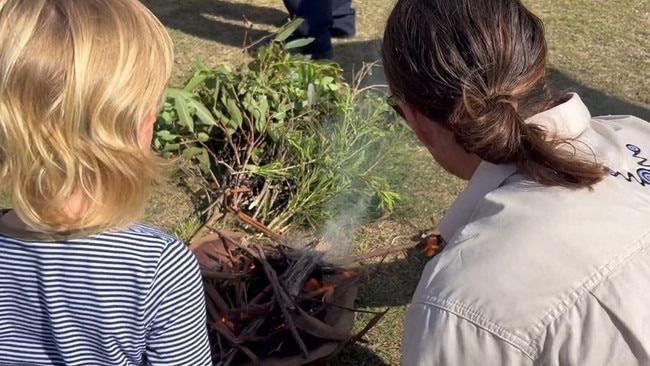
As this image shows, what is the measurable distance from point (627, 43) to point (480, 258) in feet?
12.2

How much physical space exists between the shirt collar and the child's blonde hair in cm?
62

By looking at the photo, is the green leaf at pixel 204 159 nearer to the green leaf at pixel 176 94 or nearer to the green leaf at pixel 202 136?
the green leaf at pixel 202 136

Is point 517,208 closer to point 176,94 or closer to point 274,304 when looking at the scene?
point 274,304

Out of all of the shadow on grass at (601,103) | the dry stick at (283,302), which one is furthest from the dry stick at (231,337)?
the shadow on grass at (601,103)

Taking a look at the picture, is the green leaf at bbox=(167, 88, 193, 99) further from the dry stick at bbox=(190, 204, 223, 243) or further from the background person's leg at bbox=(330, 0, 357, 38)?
the background person's leg at bbox=(330, 0, 357, 38)

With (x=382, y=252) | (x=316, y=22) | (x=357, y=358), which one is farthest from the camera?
(x=316, y=22)

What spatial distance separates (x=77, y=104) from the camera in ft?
4.09

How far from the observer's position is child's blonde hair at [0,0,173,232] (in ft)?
4.03

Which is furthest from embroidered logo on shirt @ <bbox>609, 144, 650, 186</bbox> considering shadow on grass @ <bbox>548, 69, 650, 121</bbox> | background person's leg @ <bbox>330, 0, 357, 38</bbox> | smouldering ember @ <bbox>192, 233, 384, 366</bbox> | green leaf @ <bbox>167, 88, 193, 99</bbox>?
background person's leg @ <bbox>330, 0, 357, 38</bbox>

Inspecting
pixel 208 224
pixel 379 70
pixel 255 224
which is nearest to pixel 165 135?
pixel 208 224

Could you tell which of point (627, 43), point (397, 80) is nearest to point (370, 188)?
point (397, 80)

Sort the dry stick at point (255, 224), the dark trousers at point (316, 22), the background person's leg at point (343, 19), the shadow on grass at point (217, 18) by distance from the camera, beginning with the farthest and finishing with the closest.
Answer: the shadow on grass at point (217, 18) < the background person's leg at point (343, 19) < the dark trousers at point (316, 22) < the dry stick at point (255, 224)

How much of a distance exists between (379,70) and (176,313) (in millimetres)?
3152

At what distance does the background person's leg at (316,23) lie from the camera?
14.9 ft
